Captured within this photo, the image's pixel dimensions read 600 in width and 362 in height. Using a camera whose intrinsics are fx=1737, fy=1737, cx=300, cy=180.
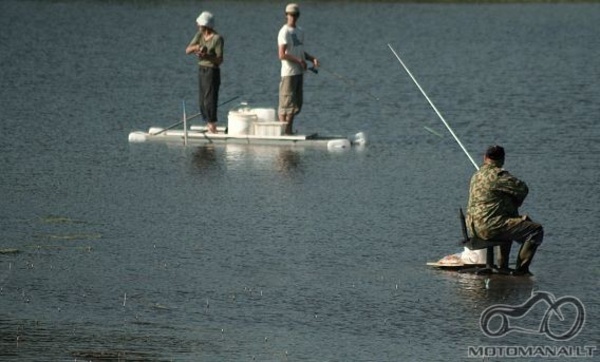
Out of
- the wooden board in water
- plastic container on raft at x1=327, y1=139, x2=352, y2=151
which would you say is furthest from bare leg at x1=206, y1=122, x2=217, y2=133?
the wooden board in water

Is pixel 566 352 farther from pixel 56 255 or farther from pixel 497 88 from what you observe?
pixel 497 88

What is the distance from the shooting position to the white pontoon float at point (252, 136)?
21234mm

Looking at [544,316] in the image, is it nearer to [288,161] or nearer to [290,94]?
[288,161]

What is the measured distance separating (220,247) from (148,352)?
3.59 metres

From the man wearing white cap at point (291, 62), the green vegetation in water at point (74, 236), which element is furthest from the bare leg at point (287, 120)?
the green vegetation in water at point (74, 236)

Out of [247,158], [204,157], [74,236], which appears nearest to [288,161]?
[247,158]

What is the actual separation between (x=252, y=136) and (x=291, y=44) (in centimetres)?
126

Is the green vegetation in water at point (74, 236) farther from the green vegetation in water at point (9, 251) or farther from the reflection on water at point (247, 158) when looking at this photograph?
the reflection on water at point (247, 158)

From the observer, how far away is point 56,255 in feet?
47.2

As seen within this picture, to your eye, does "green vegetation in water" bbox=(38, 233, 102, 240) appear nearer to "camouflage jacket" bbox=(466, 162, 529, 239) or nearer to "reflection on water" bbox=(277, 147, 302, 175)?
"camouflage jacket" bbox=(466, 162, 529, 239)

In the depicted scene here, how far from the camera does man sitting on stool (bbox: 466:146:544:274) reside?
44.3 ft

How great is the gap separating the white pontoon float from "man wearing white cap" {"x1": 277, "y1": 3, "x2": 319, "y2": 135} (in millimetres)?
226

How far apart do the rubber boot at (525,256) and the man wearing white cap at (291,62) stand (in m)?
7.50

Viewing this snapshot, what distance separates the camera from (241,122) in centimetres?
2131
